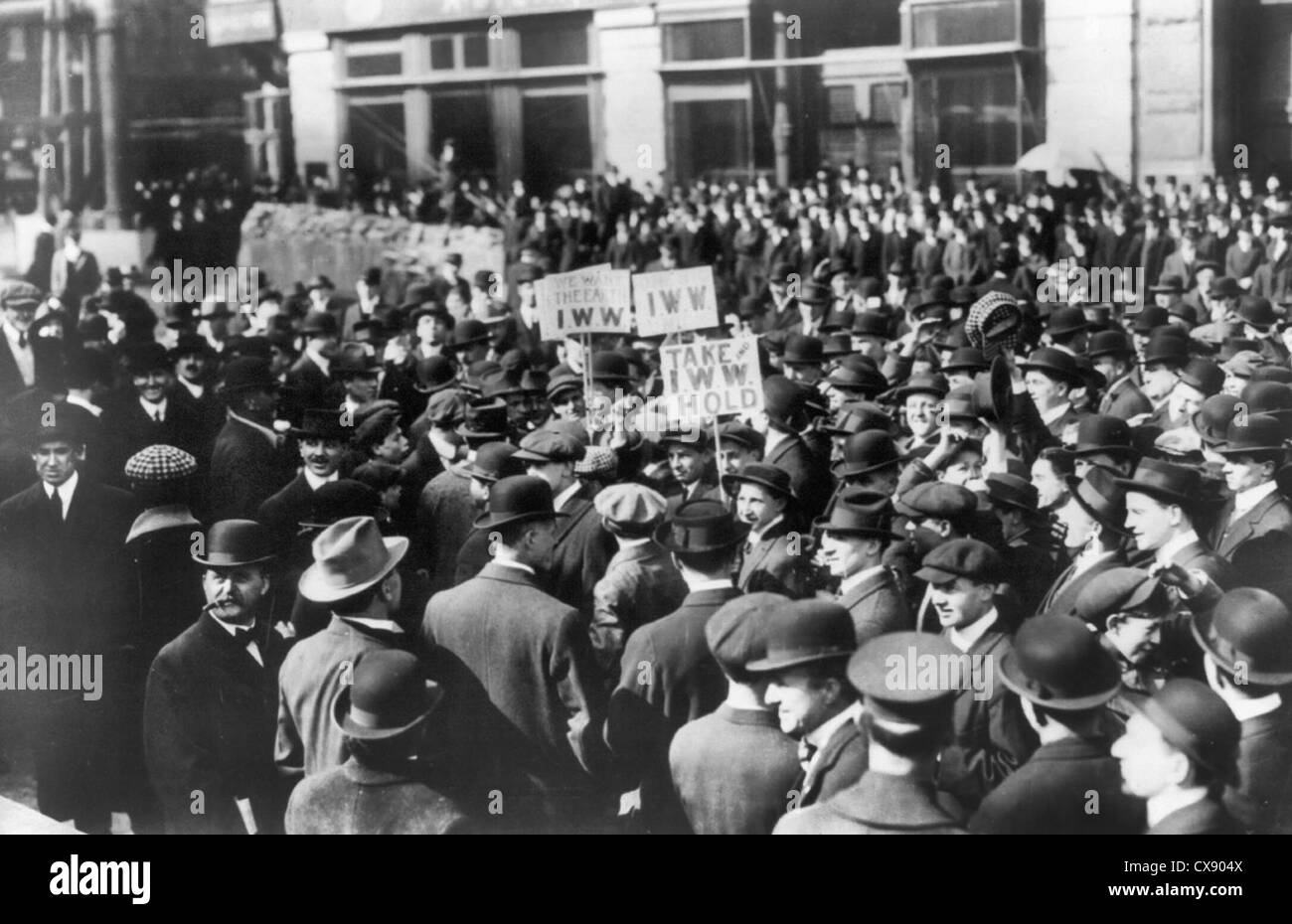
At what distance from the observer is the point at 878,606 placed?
5723 mm

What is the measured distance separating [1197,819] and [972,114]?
14.6 metres

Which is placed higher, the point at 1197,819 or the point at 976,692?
the point at 976,692

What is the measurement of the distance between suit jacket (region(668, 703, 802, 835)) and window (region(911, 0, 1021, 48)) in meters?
14.0

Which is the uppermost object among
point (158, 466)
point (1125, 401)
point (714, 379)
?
point (714, 379)

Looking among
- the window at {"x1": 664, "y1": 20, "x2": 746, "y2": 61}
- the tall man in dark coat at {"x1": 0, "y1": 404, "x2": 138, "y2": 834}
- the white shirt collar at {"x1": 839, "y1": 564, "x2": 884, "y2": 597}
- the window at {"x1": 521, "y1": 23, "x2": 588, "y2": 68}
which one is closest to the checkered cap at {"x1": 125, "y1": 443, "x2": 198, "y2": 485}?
the tall man in dark coat at {"x1": 0, "y1": 404, "x2": 138, "y2": 834}

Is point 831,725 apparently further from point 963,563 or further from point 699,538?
point 699,538

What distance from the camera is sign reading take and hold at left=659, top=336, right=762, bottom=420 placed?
7922 millimetres

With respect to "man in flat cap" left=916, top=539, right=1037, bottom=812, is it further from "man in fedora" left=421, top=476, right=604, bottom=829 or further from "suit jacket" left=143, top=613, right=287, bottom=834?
"suit jacket" left=143, top=613, right=287, bottom=834

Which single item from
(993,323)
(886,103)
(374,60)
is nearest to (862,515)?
(993,323)

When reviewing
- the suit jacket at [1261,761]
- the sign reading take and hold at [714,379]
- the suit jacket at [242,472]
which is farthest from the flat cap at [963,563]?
the suit jacket at [242,472]

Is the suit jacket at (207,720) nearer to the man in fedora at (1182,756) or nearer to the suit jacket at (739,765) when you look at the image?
the suit jacket at (739,765)

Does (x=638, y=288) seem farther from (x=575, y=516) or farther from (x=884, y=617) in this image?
(x=884, y=617)
